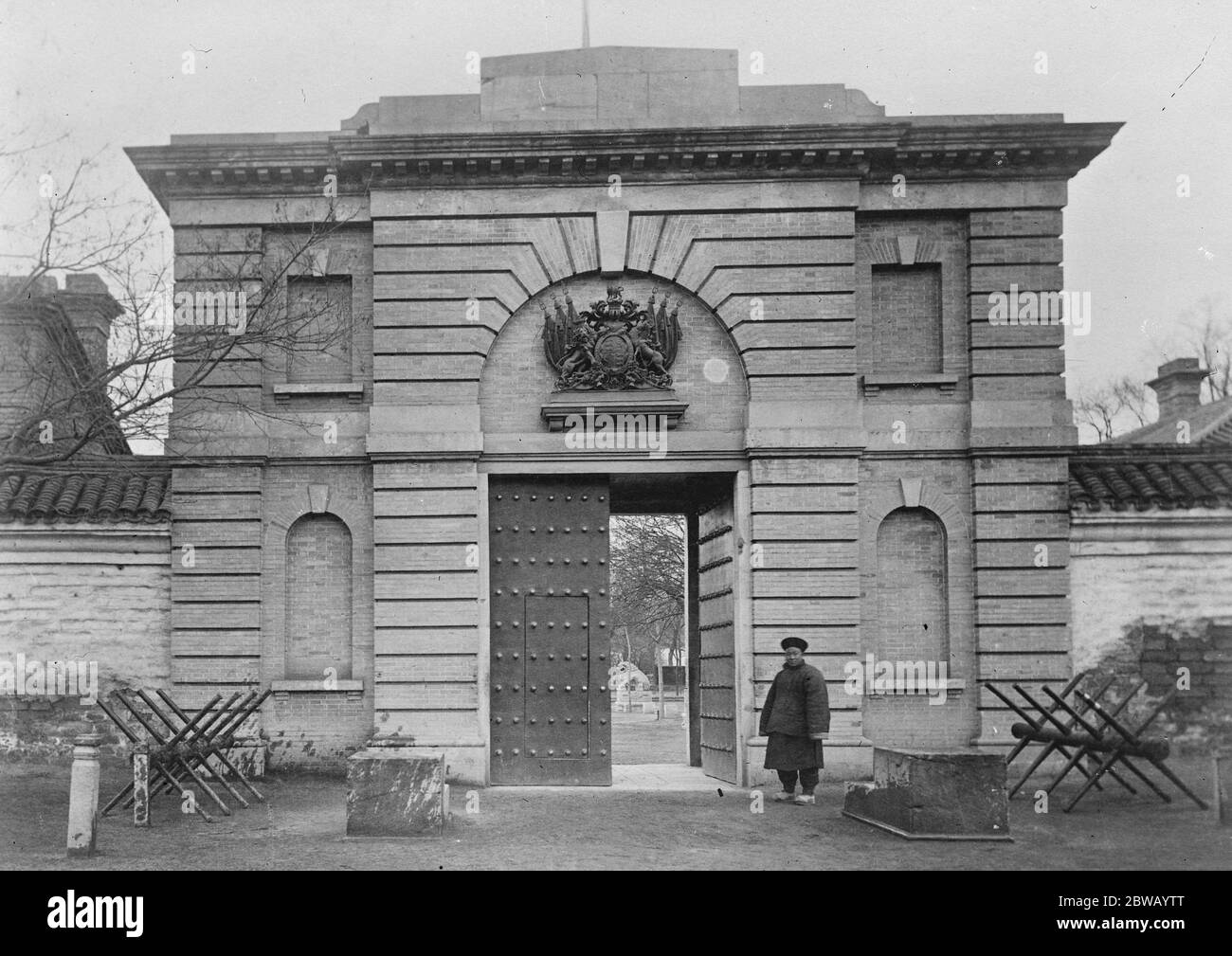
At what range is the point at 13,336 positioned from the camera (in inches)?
790

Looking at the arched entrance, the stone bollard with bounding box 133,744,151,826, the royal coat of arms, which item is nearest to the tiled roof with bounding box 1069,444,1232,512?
the arched entrance

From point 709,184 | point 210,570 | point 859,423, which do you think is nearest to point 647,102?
point 709,184

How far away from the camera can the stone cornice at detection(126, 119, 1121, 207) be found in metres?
16.3

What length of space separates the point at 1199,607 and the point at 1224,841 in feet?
18.0

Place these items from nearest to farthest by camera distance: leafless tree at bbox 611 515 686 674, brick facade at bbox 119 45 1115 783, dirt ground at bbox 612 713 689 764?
1. brick facade at bbox 119 45 1115 783
2. dirt ground at bbox 612 713 689 764
3. leafless tree at bbox 611 515 686 674

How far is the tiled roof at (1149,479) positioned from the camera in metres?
16.4

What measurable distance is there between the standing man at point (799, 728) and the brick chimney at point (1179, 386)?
22.4m

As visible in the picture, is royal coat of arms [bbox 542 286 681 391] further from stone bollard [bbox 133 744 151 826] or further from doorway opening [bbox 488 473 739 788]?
stone bollard [bbox 133 744 151 826]

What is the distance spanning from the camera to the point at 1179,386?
33250mm

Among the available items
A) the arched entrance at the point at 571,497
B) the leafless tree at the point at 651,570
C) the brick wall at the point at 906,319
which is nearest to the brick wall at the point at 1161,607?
the brick wall at the point at 906,319

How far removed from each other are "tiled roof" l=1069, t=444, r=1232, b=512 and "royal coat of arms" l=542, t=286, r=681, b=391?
18.8 ft

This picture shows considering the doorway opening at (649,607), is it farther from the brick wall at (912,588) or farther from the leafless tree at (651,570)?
the brick wall at (912,588)
